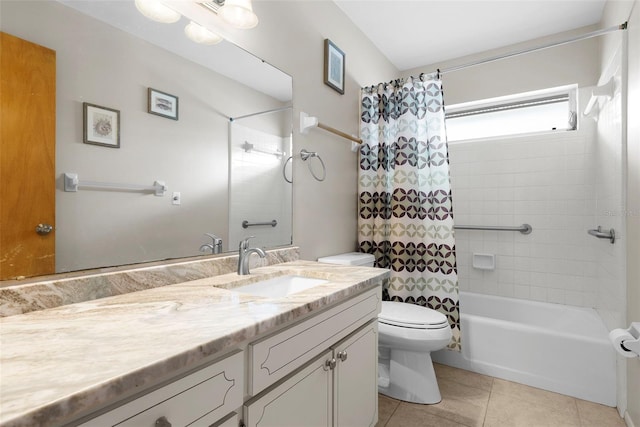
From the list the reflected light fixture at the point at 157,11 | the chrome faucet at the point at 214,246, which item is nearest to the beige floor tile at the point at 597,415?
the chrome faucet at the point at 214,246

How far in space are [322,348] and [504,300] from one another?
225cm

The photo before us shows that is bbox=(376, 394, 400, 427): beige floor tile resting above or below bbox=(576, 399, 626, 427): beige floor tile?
below

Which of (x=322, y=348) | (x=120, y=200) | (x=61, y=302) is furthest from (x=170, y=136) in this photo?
(x=322, y=348)

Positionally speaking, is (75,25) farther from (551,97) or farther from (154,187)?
(551,97)

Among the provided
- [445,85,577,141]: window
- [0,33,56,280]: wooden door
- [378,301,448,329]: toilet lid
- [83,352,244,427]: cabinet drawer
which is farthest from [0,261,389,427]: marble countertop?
[445,85,577,141]: window

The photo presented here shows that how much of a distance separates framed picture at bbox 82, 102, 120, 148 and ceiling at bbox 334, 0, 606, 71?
1838mm

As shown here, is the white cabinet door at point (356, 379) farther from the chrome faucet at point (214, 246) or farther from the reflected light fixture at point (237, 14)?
the reflected light fixture at point (237, 14)

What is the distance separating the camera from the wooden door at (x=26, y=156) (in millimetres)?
842

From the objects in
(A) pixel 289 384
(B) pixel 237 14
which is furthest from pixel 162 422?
(B) pixel 237 14

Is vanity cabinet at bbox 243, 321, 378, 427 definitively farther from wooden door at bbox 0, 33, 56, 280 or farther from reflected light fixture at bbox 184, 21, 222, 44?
reflected light fixture at bbox 184, 21, 222, 44

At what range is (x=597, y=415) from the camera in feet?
5.86

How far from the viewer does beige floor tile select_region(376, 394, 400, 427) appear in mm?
1751

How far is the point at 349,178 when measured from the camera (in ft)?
8.13

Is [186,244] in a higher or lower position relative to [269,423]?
higher
